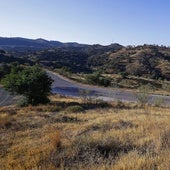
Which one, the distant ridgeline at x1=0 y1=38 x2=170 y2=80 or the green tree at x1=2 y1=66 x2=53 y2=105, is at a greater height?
the green tree at x1=2 y1=66 x2=53 y2=105

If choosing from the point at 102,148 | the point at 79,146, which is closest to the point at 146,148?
the point at 102,148

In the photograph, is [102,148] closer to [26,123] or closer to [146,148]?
[146,148]

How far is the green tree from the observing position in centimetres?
2730

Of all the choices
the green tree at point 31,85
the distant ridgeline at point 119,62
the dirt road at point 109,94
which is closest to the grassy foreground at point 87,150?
the green tree at point 31,85

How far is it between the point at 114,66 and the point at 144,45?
4920cm

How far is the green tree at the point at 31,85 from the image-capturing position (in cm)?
2730

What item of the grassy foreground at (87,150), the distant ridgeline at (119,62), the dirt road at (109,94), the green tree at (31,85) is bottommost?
the distant ridgeline at (119,62)

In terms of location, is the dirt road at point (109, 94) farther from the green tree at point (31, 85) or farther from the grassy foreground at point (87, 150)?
the grassy foreground at point (87, 150)

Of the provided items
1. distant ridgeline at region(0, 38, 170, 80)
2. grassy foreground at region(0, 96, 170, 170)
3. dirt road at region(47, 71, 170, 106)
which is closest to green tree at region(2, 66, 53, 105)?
dirt road at region(47, 71, 170, 106)

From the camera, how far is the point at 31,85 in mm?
27375

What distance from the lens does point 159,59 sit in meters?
133

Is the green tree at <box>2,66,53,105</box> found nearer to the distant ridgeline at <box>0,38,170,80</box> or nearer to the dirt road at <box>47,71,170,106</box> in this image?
the dirt road at <box>47,71,170,106</box>

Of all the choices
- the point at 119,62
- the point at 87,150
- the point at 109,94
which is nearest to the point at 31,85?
the point at 109,94

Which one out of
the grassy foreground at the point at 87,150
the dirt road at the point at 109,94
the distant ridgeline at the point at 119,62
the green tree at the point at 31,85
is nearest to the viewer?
the grassy foreground at the point at 87,150
